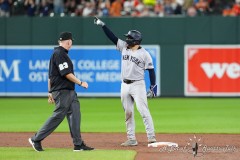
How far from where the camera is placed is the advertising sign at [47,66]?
25266 mm

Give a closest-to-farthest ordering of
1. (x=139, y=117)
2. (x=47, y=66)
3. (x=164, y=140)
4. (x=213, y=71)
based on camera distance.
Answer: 1. (x=164, y=140)
2. (x=139, y=117)
3. (x=213, y=71)
4. (x=47, y=66)

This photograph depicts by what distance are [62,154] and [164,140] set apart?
10.3 feet

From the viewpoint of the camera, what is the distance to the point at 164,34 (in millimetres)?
25266

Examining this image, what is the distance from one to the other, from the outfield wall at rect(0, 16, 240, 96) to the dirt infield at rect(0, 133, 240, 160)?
381 inches

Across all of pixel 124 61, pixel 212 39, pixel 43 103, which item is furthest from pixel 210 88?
pixel 124 61

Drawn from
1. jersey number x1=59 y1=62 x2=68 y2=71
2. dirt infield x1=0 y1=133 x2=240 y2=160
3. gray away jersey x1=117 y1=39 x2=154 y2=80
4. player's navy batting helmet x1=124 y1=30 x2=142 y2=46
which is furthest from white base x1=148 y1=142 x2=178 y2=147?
jersey number x1=59 y1=62 x2=68 y2=71

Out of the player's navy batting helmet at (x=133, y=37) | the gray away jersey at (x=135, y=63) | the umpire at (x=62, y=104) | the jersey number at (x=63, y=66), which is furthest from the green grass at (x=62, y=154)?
the player's navy batting helmet at (x=133, y=37)

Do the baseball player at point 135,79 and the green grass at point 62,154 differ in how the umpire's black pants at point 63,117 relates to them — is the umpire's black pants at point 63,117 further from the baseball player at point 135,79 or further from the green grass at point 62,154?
the baseball player at point 135,79

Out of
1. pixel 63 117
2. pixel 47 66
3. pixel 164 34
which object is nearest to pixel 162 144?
pixel 63 117

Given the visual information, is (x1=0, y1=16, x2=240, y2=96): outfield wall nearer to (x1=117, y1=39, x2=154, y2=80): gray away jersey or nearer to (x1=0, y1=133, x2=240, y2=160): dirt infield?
(x1=0, y1=133, x2=240, y2=160): dirt infield

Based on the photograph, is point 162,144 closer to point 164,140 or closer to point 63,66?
point 164,140

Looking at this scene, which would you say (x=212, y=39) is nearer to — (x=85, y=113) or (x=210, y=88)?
(x=210, y=88)

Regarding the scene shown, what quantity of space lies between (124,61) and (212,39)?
1187 cm

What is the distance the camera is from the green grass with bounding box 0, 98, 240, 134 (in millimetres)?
17094
